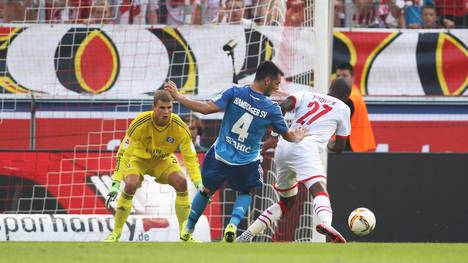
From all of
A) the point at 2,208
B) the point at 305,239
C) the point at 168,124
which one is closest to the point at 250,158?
the point at 168,124

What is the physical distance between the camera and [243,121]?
11.2 meters

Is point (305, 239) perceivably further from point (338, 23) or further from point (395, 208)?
point (338, 23)

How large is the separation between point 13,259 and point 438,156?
8020 mm

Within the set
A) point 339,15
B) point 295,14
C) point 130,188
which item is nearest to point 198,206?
point 130,188

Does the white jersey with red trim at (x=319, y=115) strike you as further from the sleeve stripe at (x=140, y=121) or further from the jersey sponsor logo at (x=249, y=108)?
the sleeve stripe at (x=140, y=121)

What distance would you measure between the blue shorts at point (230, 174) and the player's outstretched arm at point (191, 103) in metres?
0.76

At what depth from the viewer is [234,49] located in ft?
53.9

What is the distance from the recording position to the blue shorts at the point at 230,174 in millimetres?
11445

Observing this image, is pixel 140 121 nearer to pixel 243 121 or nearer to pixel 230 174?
pixel 230 174

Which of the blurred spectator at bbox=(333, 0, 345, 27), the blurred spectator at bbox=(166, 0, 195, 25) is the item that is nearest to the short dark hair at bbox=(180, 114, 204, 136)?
the blurred spectator at bbox=(166, 0, 195, 25)

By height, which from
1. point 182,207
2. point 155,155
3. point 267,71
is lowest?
point 182,207

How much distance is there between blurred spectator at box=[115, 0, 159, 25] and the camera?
16625 millimetres

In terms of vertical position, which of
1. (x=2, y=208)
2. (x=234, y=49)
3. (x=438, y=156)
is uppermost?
(x=234, y=49)

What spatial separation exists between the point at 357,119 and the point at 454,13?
389 cm
